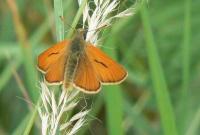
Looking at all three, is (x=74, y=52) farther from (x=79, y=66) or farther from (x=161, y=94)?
(x=161, y=94)

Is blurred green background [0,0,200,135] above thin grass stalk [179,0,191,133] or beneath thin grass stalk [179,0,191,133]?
beneath

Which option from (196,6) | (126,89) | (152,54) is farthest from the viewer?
(126,89)

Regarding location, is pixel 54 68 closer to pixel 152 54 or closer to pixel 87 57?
pixel 87 57

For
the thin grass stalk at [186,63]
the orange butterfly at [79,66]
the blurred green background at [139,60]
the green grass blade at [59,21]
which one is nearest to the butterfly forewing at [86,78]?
the orange butterfly at [79,66]

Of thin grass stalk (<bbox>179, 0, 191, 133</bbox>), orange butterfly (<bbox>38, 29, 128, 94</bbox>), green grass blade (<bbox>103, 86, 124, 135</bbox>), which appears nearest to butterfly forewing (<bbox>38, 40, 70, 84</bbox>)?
orange butterfly (<bbox>38, 29, 128, 94</bbox>)

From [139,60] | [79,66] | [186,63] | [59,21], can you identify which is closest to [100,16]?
[59,21]

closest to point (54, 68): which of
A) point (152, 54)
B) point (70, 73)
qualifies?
point (70, 73)

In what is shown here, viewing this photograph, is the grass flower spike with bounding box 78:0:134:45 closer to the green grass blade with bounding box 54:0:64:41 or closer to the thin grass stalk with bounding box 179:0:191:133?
the green grass blade with bounding box 54:0:64:41
